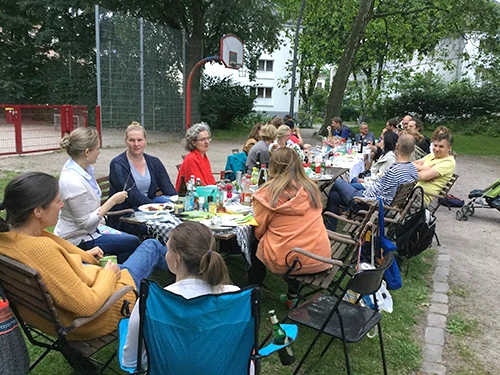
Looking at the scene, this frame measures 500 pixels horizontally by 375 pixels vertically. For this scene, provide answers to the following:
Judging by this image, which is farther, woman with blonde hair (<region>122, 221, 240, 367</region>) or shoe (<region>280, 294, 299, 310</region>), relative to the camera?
shoe (<region>280, 294, 299, 310</region>)

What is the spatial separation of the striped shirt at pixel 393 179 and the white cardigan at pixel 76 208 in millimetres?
3460

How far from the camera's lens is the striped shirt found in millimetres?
5281

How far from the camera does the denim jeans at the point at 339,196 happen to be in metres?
5.95

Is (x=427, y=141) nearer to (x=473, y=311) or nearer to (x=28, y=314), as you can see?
(x=473, y=311)

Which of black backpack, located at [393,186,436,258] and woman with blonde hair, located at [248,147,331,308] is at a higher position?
woman with blonde hair, located at [248,147,331,308]

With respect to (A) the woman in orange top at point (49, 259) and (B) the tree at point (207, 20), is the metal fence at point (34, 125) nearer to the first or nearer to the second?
(B) the tree at point (207, 20)

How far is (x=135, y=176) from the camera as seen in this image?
446 cm

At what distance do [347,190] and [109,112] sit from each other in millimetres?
9716

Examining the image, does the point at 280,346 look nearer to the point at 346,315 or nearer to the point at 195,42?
the point at 346,315

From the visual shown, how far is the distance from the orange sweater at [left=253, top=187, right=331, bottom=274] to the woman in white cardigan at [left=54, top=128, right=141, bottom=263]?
1.16 metres

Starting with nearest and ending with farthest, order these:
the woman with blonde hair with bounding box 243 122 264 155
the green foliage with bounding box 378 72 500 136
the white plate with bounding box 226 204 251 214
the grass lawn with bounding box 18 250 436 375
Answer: the grass lawn with bounding box 18 250 436 375 → the white plate with bounding box 226 204 251 214 → the woman with blonde hair with bounding box 243 122 264 155 → the green foliage with bounding box 378 72 500 136

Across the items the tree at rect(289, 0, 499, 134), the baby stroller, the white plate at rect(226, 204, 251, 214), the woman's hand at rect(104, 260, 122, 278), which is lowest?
the baby stroller

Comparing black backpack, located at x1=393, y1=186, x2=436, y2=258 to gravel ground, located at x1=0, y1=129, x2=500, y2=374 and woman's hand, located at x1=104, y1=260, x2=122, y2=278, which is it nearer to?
gravel ground, located at x1=0, y1=129, x2=500, y2=374

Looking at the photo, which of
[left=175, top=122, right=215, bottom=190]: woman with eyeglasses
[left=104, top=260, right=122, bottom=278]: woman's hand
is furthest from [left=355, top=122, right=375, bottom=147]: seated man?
[left=104, top=260, right=122, bottom=278]: woman's hand
